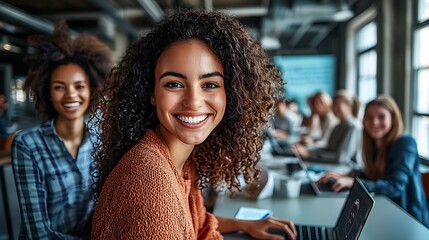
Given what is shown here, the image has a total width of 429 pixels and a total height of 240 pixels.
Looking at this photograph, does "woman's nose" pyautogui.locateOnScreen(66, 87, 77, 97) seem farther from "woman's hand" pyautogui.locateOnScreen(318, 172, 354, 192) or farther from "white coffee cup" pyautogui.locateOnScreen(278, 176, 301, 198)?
"woman's hand" pyautogui.locateOnScreen(318, 172, 354, 192)

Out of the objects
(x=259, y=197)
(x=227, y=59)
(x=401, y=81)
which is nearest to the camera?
(x=227, y=59)

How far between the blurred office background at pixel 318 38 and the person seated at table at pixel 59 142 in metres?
0.23

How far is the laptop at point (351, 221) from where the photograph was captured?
1.07m

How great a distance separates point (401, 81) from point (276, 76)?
386 centimetres

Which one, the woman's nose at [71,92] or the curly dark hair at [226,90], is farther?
the woman's nose at [71,92]

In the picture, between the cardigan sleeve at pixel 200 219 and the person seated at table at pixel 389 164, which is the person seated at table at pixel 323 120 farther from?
the cardigan sleeve at pixel 200 219

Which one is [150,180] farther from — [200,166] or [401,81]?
[401,81]

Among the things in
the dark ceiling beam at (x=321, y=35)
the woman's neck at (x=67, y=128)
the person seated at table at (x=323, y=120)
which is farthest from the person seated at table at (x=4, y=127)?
the dark ceiling beam at (x=321, y=35)

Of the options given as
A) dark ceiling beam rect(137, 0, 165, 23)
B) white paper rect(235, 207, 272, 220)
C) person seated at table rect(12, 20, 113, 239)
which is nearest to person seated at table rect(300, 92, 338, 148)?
dark ceiling beam rect(137, 0, 165, 23)

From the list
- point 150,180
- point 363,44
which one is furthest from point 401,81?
point 150,180

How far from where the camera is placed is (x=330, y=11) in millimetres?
5355

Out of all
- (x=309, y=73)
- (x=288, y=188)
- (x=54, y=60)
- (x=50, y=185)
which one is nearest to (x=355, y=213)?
(x=288, y=188)

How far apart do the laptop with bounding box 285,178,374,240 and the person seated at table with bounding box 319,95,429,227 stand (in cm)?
59

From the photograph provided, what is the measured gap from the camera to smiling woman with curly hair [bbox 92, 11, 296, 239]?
833 millimetres
